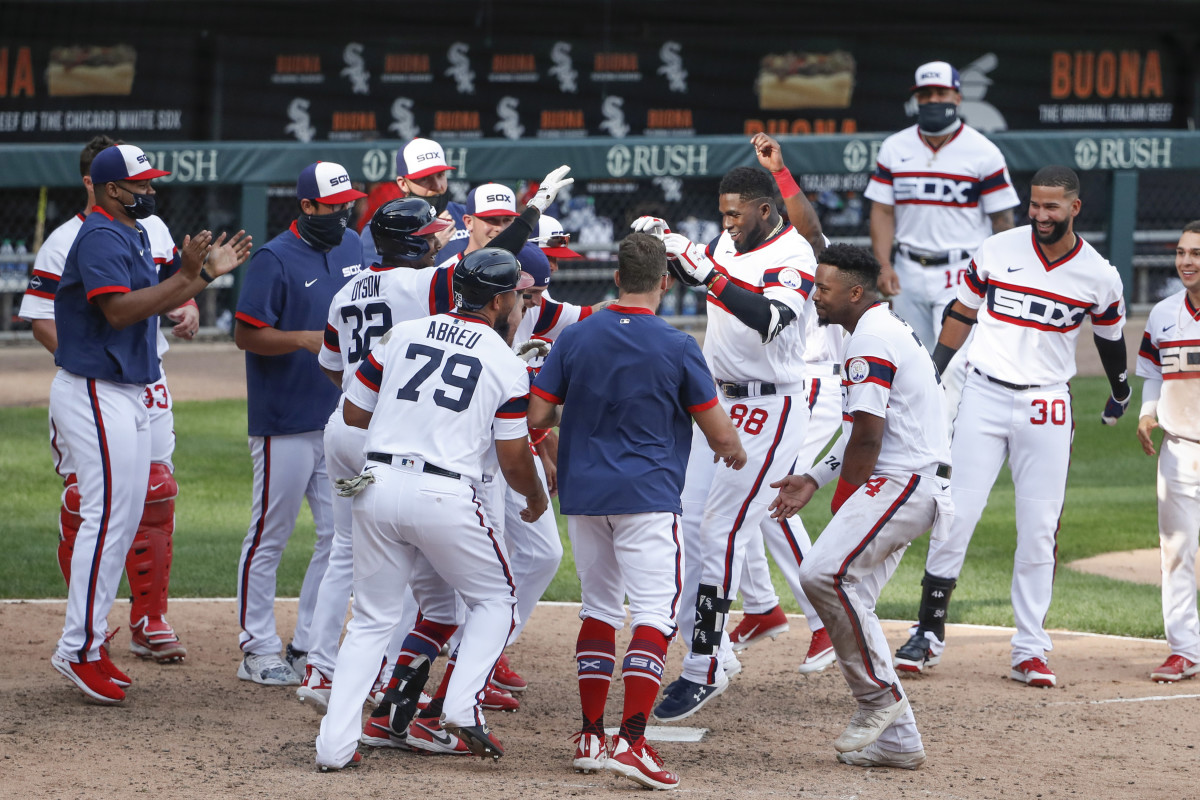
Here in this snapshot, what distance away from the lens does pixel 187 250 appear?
206 inches

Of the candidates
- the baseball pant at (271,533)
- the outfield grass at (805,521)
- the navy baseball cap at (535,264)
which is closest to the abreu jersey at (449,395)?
the navy baseball cap at (535,264)

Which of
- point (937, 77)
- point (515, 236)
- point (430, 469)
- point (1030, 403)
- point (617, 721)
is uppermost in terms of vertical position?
point (937, 77)

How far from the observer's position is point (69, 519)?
19.0ft

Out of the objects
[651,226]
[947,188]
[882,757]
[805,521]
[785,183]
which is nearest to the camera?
[882,757]

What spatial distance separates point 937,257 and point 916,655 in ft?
9.48

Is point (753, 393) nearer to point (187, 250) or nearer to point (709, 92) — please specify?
point (187, 250)

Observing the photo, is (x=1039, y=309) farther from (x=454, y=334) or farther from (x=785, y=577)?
(x=454, y=334)

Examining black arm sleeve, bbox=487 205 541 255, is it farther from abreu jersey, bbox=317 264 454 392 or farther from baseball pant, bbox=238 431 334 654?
baseball pant, bbox=238 431 334 654

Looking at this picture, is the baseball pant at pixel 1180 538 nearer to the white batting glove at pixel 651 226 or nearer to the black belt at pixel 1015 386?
the black belt at pixel 1015 386

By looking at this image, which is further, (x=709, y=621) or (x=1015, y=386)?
(x=1015, y=386)

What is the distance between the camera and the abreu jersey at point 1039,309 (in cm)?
607

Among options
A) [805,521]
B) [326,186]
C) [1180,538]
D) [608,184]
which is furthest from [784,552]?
[608,184]

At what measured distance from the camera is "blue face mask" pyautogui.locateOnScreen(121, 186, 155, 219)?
5438 mm

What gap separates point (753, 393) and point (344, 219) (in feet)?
5.65
